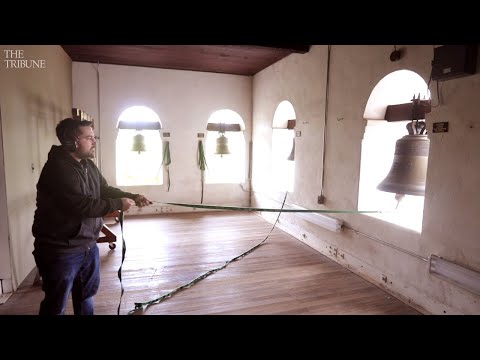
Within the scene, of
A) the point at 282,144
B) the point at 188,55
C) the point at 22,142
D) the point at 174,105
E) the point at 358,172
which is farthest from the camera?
the point at 174,105

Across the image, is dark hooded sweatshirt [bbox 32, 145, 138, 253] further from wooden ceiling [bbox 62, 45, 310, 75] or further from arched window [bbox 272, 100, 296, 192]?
arched window [bbox 272, 100, 296, 192]

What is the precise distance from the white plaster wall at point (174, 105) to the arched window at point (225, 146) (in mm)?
196

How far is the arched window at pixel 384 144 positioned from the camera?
10.9 ft

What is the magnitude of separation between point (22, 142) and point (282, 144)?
432 centimetres

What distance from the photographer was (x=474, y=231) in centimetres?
235

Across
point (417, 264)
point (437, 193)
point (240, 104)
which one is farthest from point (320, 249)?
point (240, 104)

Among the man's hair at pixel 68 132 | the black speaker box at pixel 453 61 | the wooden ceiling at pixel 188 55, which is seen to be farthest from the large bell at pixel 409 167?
the wooden ceiling at pixel 188 55

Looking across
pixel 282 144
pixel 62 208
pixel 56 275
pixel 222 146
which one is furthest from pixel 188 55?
pixel 56 275

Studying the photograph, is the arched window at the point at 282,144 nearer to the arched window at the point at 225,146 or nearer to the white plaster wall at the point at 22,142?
the arched window at the point at 225,146

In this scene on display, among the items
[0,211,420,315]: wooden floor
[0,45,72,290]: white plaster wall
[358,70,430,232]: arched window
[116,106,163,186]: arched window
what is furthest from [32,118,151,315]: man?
[116,106,163,186]: arched window

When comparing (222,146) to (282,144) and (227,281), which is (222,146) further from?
(227,281)

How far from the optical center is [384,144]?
3650 mm

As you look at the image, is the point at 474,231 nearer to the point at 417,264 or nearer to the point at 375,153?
the point at 417,264
